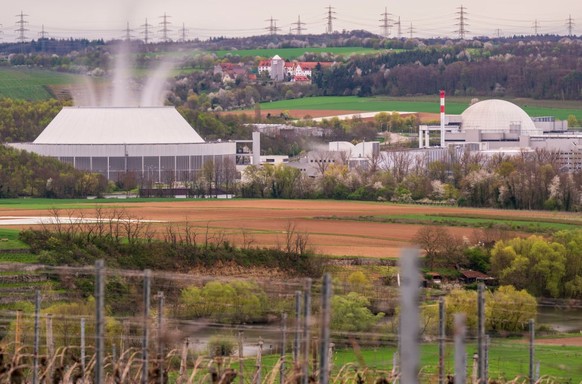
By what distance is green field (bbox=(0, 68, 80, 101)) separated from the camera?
96188mm

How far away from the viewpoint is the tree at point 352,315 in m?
25.7

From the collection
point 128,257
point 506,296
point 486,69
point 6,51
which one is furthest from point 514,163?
point 6,51

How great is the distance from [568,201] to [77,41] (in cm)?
8273

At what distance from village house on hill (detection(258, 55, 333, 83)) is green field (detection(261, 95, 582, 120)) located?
8.94m

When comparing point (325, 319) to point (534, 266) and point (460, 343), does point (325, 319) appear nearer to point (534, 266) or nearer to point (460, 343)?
point (460, 343)

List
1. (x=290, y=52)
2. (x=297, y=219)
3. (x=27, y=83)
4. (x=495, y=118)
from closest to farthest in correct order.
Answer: (x=297, y=219) → (x=495, y=118) → (x=27, y=83) → (x=290, y=52)

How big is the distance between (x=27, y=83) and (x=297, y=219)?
2146 inches

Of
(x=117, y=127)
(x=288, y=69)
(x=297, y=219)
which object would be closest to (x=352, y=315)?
(x=297, y=219)

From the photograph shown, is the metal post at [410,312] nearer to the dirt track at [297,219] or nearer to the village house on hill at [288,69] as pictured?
the dirt track at [297,219]

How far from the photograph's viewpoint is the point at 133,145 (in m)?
70.8

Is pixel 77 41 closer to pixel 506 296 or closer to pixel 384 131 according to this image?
pixel 384 131

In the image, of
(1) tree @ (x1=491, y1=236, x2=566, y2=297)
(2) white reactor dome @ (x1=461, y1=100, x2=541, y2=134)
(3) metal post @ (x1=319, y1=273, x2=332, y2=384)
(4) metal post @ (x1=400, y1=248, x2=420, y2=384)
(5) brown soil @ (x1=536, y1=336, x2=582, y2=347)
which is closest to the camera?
(4) metal post @ (x1=400, y1=248, x2=420, y2=384)

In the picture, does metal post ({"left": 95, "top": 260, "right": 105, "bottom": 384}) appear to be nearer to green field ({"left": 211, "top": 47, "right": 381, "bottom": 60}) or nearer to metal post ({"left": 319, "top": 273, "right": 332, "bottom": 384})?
metal post ({"left": 319, "top": 273, "right": 332, "bottom": 384})

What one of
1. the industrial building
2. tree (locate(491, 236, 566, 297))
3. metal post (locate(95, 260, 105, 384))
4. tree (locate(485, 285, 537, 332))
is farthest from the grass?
the industrial building
